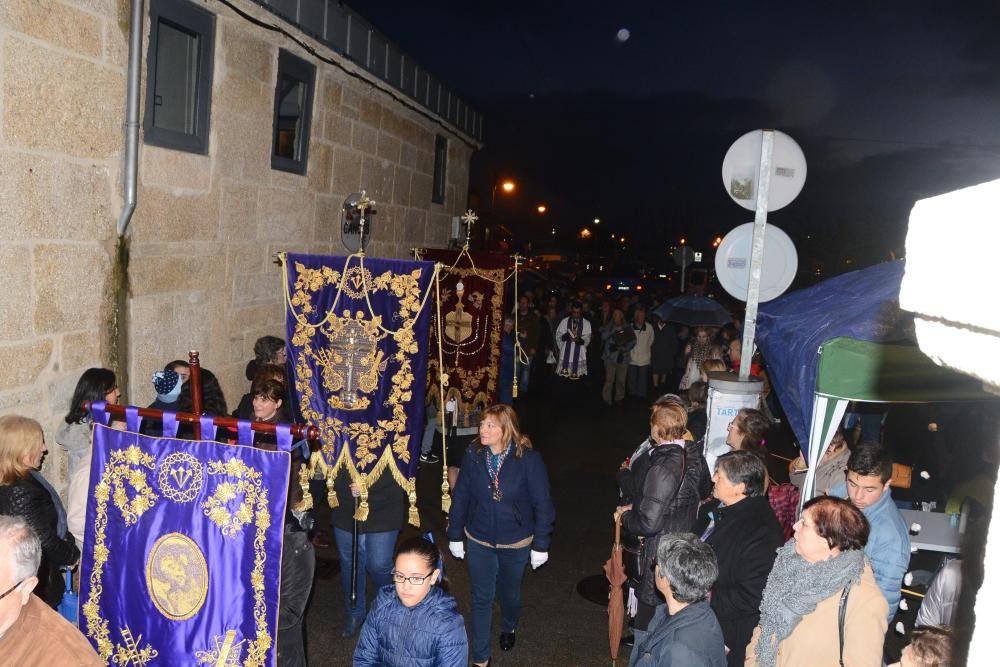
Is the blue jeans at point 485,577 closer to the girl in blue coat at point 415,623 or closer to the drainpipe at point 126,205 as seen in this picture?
the girl in blue coat at point 415,623

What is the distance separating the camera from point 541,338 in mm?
15602

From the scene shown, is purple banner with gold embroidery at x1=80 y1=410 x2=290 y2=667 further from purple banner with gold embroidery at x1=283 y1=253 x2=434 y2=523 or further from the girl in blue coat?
purple banner with gold embroidery at x1=283 y1=253 x2=434 y2=523

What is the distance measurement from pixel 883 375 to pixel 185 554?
4.14 meters

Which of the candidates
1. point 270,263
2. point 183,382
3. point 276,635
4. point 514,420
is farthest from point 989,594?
point 270,263

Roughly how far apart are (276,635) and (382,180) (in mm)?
7260

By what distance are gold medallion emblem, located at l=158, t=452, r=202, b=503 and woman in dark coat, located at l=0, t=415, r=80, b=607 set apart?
834 mm

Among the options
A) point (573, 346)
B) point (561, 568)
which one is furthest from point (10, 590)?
point (573, 346)

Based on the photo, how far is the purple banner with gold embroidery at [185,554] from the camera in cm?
378

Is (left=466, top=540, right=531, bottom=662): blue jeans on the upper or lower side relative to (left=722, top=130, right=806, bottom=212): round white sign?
lower

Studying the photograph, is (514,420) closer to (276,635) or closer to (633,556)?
(633,556)

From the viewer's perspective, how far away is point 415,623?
133 inches

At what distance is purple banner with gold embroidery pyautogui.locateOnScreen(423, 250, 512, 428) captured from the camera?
9344 millimetres

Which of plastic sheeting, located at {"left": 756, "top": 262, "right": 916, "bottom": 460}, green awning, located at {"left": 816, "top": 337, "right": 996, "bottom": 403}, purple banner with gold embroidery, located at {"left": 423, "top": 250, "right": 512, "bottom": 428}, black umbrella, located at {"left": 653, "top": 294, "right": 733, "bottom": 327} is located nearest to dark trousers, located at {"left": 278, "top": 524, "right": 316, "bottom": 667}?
green awning, located at {"left": 816, "top": 337, "right": 996, "bottom": 403}

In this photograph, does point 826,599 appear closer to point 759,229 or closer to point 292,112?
point 759,229
